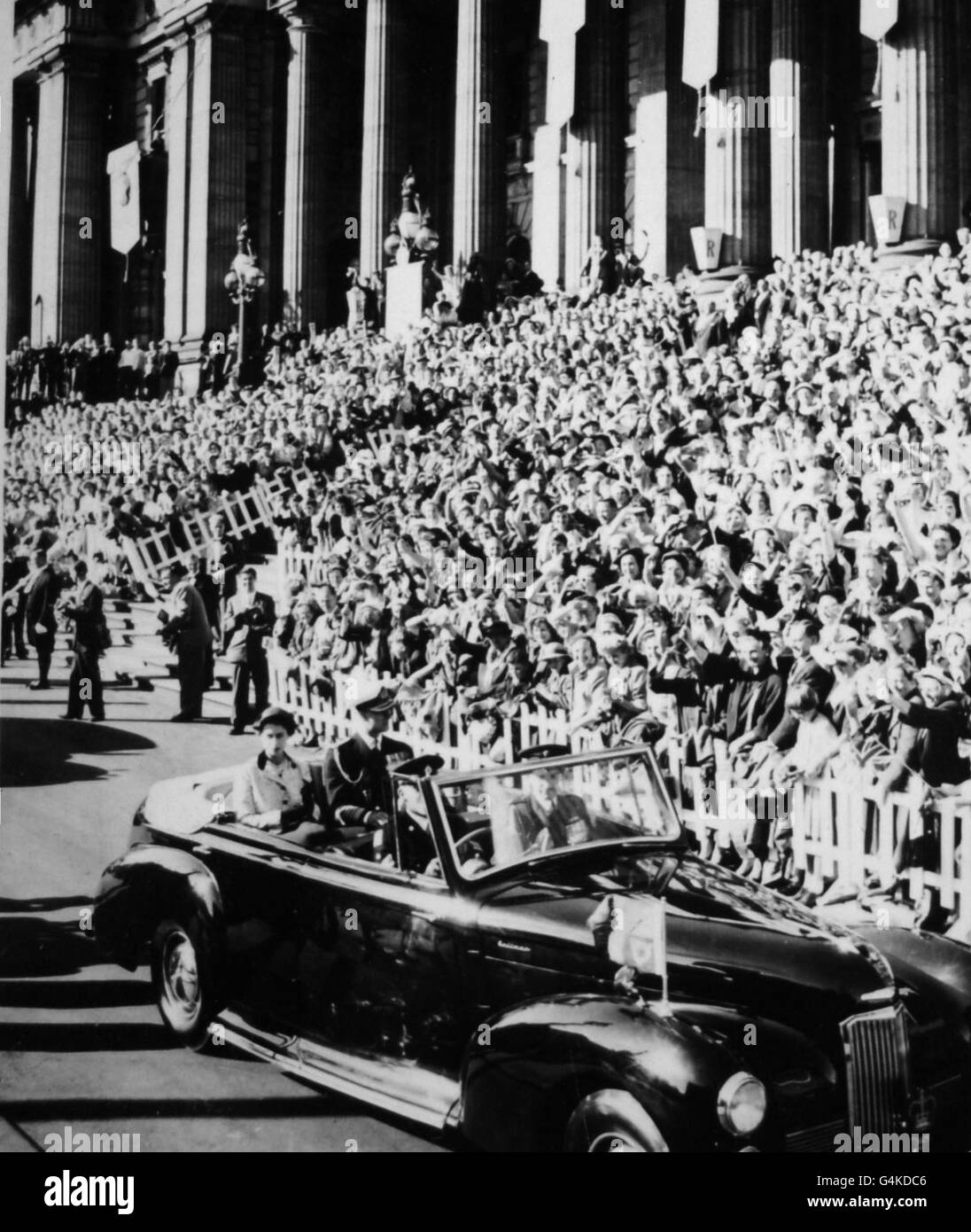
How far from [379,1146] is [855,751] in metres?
2.73

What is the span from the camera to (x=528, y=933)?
4980 mm

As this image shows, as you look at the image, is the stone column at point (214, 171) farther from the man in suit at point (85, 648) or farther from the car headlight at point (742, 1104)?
the car headlight at point (742, 1104)

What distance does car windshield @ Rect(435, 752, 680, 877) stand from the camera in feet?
17.1

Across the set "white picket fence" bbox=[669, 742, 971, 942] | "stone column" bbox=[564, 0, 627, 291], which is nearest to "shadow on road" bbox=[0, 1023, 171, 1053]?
"white picket fence" bbox=[669, 742, 971, 942]

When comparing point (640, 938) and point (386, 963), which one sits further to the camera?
point (386, 963)

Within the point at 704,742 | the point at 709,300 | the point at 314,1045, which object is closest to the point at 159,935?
the point at 314,1045

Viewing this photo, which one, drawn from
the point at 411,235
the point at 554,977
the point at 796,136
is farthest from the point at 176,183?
the point at 554,977

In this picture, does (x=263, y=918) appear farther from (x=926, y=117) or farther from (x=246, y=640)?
(x=926, y=117)

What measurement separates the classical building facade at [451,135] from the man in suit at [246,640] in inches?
154

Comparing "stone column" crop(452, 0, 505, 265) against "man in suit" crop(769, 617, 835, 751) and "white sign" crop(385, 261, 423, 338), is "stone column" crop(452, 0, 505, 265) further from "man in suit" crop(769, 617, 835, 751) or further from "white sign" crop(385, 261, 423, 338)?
"man in suit" crop(769, 617, 835, 751)

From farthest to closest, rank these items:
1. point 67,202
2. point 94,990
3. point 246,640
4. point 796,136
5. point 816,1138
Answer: point 796,136
point 67,202
point 246,640
point 94,990
point 816,1138

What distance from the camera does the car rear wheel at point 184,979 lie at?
581 cm

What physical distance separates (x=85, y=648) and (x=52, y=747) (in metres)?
0.76

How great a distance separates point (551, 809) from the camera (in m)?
5.35
